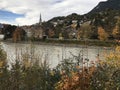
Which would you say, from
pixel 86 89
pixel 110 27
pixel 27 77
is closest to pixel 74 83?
pixel 86 89

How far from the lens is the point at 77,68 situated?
8492mm

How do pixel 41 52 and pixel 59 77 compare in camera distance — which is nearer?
pixel 59 77

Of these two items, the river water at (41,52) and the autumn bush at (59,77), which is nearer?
the autumn bush at (59,77)

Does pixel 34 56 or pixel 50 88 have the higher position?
pixel 34 56

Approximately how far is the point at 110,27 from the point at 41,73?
84.9 m

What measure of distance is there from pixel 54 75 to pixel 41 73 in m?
0.93

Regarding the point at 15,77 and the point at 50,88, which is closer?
the point at 15,77

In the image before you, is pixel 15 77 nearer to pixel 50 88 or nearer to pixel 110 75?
pixel 50 88

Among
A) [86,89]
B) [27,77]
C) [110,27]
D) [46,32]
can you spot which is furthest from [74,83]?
[46,32]

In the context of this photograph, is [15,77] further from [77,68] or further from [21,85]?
[77,68]

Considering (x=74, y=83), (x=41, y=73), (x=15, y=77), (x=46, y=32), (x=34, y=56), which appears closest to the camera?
(x=74, y=83)

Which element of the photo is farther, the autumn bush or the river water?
the river water

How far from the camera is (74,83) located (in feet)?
24.7

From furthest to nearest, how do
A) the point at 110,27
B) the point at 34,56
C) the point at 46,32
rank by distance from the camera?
the point at 46,32 → the point at 110,27 → the point at 34,56
